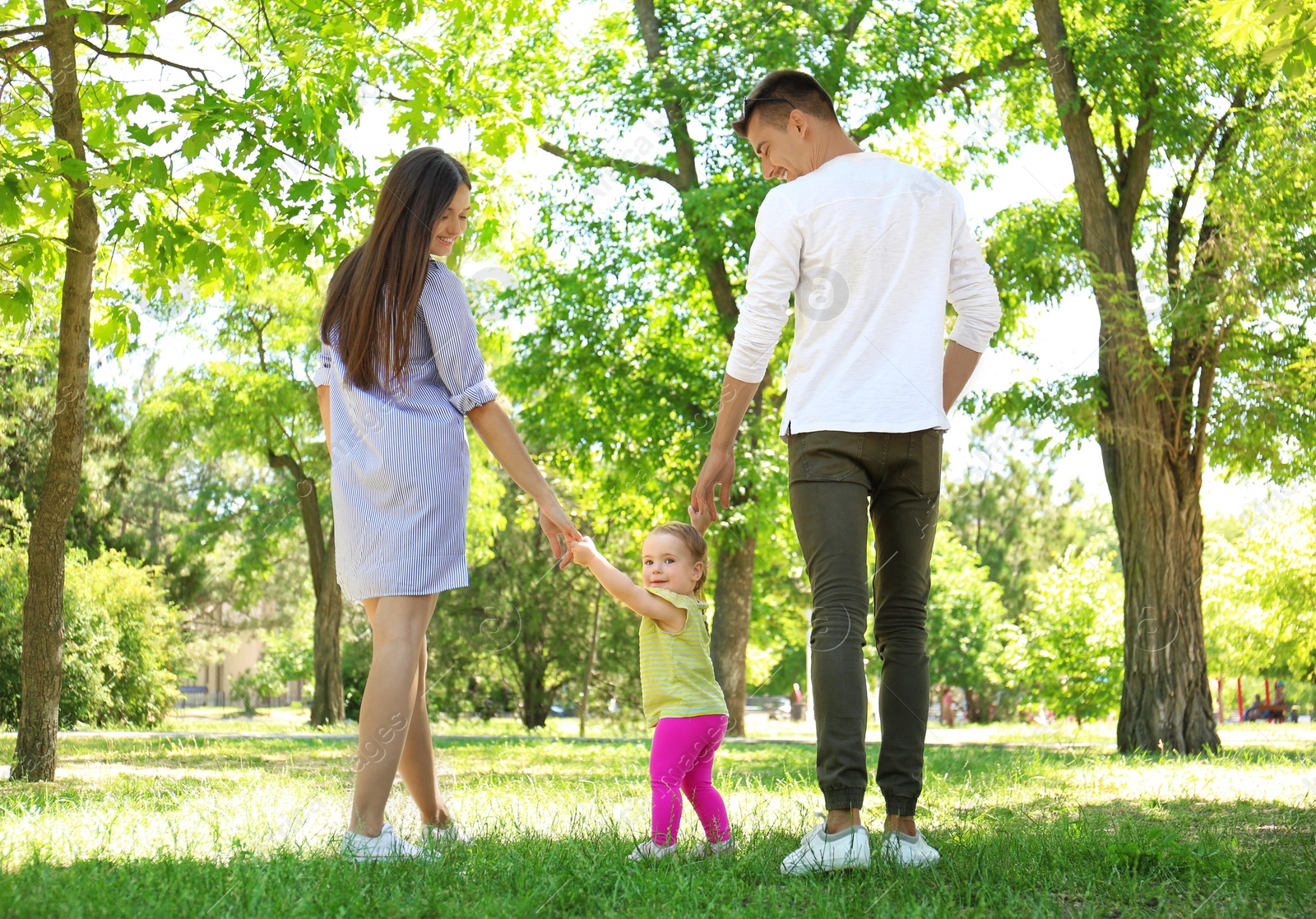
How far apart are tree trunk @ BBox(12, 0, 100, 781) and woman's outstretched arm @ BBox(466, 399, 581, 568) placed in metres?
3.89

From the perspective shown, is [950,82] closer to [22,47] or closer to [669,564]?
[22,47]

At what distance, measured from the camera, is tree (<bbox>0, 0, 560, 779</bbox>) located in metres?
5.56

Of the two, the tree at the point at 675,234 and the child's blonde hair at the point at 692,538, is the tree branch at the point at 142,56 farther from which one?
the tree at the point at 675,234

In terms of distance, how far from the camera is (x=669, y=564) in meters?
3.55

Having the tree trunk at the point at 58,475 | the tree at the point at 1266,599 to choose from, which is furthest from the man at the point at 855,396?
the tree at the point at 1266,599

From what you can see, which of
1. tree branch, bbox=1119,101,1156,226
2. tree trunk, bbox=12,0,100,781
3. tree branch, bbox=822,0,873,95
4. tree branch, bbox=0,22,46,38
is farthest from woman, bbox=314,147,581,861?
tree branch, bbox=822,0,873,95

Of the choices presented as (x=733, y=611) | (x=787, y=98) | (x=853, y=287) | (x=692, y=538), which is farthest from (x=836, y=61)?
(x=692, y=538)

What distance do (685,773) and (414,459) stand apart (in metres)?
1.28

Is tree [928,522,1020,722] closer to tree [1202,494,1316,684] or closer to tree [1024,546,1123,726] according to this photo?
tree [1024,546,1123,726]

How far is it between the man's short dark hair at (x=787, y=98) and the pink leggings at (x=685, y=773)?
1882mm

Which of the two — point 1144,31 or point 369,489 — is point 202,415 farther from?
point 369,489

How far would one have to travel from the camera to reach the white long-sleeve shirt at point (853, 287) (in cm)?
319

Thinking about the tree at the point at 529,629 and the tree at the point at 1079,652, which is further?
the tree at the point at 529,629

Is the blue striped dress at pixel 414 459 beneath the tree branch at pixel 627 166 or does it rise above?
beneath
